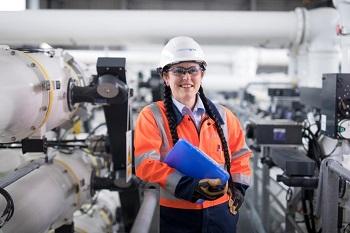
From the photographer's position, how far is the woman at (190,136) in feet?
4.69

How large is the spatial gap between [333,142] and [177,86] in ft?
3.70

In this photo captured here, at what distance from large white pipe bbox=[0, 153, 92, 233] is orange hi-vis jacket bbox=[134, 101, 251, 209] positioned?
0.43m

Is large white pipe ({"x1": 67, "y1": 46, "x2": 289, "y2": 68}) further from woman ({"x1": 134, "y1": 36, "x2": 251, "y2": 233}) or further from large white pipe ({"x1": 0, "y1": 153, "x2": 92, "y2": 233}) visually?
woman ({"x1": 134, "y1": 36, "x2": 251, "y2": 233})

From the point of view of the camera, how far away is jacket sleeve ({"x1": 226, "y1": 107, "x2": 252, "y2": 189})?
1484 millimetres

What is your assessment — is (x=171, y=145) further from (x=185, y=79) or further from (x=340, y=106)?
(x=340, y=106)

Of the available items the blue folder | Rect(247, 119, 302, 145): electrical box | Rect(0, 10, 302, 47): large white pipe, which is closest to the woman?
the blue folder

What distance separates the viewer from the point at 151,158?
→ 1.35 metres

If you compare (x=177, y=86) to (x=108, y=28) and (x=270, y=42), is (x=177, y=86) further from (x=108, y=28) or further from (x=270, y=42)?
(x=270, y=42)

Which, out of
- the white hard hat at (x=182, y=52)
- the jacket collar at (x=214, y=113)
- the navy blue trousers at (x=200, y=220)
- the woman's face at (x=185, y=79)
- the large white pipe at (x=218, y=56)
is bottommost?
the navy blue trousers at (x=200, y=220)

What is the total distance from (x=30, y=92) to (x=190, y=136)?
604mm

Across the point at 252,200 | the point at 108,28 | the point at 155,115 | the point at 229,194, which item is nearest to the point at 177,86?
the point at 155,115

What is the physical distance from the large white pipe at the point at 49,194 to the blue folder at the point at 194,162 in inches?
22.5

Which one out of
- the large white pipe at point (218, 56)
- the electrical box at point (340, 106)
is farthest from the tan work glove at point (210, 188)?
the large white pipe at point (218, 56)

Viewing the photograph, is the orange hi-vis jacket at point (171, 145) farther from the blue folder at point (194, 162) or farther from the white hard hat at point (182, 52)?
the white hard hat at point (182, 52)
